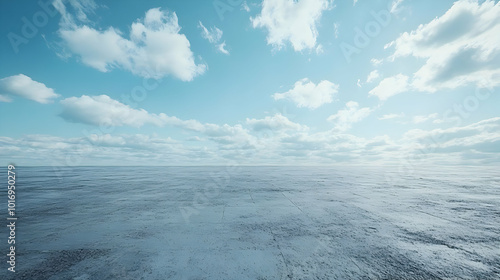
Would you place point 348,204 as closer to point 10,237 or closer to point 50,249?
point 50,249

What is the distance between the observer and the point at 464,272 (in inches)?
143

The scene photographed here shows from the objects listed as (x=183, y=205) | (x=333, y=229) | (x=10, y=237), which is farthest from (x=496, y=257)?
(x=10, y=237)

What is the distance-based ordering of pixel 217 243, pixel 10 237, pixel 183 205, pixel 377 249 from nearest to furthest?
pixel 377 249 → pixel 217 243 → pixel 10 237 → pixel 183 205

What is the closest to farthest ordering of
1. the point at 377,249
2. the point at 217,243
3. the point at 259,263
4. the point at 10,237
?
1. the point at 259,263
2. the point at 377,249
3. the point at 217,243
4. the point at 10,237

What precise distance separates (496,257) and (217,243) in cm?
613

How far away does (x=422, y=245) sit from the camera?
15.8 ft

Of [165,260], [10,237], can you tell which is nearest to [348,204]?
[165,260]

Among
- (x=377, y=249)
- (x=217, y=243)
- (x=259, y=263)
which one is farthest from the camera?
(x=217, y=243)

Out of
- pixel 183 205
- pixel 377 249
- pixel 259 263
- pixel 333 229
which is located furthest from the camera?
pixel 183 205

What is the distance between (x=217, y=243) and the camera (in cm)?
496

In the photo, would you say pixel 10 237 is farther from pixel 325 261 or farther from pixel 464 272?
pixel 464 272

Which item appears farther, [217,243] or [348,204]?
[348,204]

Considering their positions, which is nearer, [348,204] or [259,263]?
[259,263]

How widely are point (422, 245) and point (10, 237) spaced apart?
1081cm
